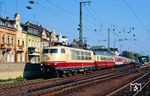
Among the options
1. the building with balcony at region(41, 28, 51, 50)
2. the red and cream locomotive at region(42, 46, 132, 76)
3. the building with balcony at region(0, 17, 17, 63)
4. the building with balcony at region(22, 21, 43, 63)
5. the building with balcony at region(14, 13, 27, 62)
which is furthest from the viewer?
the building with balcony at region(41, 28, 51, 50)

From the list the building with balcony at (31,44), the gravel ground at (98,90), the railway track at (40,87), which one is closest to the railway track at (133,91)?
the gravel ground at (98,90)

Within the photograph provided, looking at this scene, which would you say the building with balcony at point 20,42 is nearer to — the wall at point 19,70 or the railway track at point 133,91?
the wall at point 19,70

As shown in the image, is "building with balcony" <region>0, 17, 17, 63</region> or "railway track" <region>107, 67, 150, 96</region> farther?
"building with balcony" <region>0, 17, 17, 63</region>

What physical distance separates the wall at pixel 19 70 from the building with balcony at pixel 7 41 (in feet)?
76.2

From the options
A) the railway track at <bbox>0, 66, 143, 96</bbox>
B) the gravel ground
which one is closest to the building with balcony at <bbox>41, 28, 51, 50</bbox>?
the railway track at <bbox>0, 66, 143, 96</bbox>

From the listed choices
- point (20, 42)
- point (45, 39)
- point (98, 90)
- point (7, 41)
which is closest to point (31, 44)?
point (20, 42)

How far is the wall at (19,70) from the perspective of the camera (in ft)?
111

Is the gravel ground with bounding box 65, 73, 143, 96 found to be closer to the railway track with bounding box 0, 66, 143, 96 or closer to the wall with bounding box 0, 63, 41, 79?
the railway track with bounding box 0, 66, 143, 96

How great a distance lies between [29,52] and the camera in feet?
248

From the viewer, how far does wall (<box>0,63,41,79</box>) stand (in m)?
33.9

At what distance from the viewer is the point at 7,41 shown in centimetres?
6694

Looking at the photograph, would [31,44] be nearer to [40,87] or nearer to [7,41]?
[7,41]

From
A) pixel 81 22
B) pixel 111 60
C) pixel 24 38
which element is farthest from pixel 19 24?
pixel 81 22

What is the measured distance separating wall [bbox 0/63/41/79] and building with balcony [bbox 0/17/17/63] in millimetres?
23228
